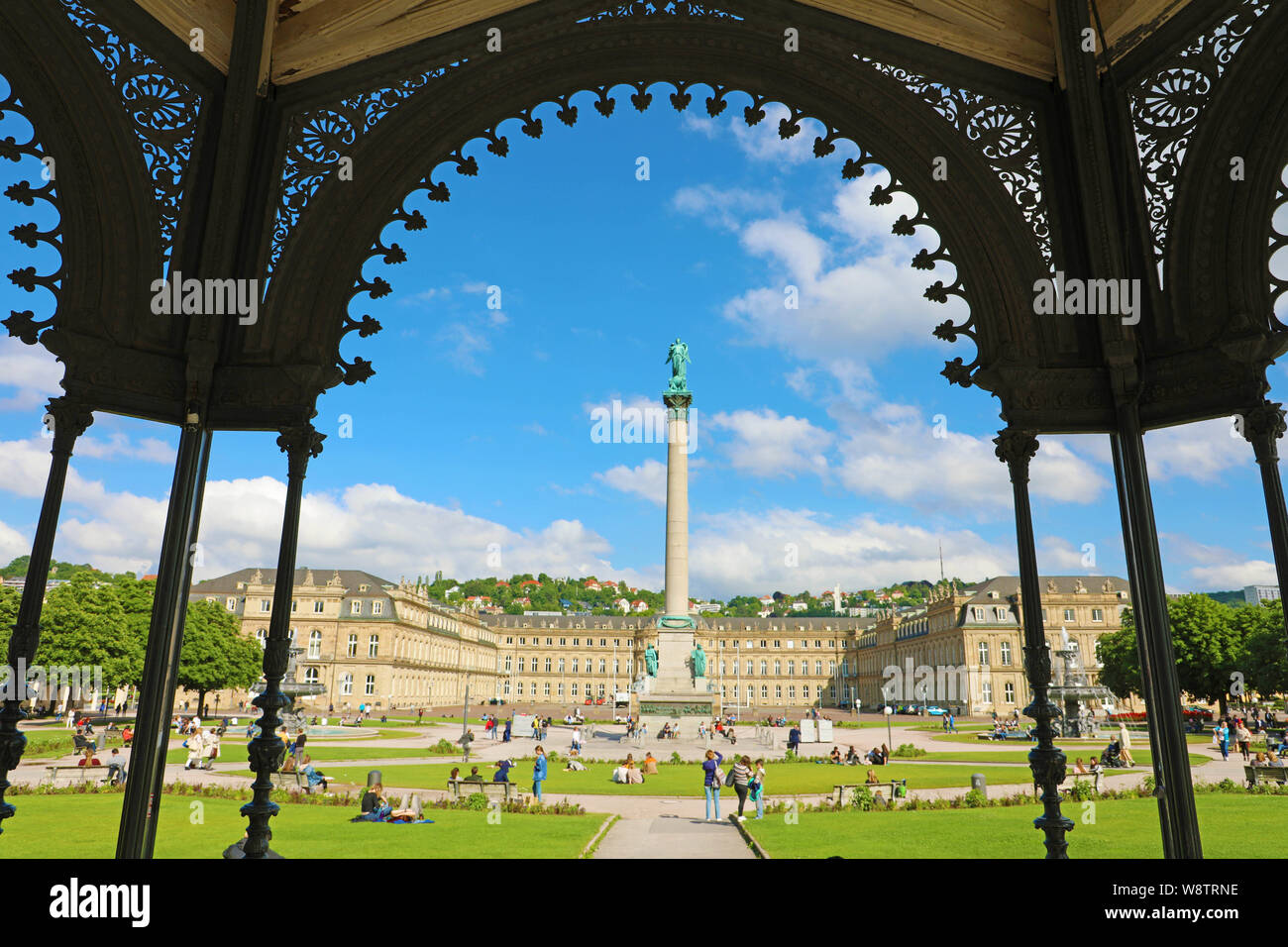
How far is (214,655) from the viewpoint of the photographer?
49562 millimetres

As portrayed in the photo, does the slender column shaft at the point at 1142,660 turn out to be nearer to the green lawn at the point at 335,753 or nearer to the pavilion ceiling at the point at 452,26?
the pavilion ceiling at the point at 452,26

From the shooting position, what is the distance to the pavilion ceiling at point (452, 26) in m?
6.83

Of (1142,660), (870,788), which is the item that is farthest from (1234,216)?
(870,788)

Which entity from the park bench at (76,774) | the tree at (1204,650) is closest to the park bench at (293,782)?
the park bench at (76,774)

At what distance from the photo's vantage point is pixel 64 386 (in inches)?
245

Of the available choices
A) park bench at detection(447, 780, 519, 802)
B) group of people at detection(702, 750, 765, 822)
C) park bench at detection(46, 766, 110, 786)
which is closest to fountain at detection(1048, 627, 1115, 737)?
group of people at detection(702, 750, 765, 822)

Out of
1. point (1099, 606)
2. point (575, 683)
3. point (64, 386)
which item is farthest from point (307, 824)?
point (575, 683)

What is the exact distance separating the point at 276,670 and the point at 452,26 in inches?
219

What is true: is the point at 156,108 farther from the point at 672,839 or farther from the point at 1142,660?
the point at 672,839

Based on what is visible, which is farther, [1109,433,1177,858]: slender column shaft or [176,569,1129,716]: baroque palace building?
[176,569,1129,716]: baroque palace building

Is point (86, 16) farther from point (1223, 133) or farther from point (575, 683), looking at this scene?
point (575, 683)

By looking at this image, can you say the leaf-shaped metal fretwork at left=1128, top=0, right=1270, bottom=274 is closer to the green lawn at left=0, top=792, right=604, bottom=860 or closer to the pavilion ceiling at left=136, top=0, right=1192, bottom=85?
the pavilion ceiling at left=136, top=0, right=1192, bottom=85

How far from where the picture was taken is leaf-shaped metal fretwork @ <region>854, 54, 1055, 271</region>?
22.8ft

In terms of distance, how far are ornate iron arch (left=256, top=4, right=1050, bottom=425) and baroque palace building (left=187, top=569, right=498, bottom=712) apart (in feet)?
258
